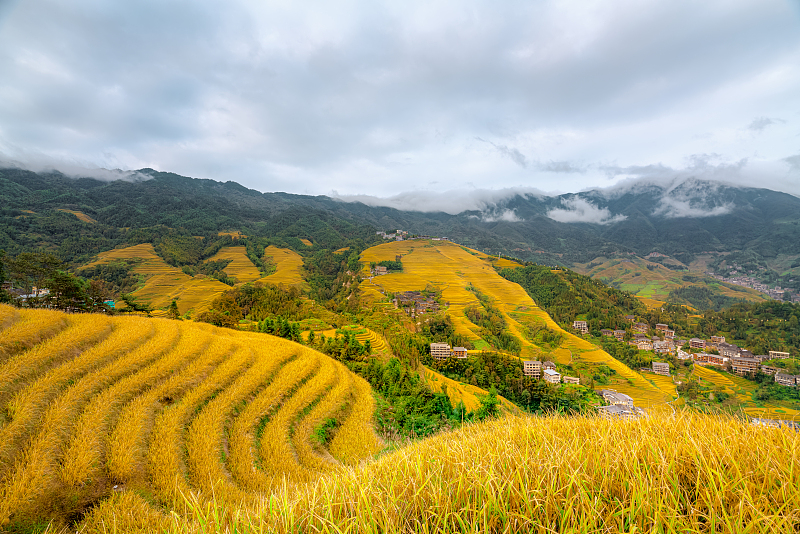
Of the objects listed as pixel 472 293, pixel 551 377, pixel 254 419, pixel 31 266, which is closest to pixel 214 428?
pixel 254 419

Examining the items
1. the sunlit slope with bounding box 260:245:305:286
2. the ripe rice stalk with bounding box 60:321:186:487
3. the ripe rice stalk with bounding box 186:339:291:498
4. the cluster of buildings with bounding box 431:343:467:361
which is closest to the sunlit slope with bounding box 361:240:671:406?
the cluster of buildings with bounding box 431:343:467:361

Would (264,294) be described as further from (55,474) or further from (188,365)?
(55,474)

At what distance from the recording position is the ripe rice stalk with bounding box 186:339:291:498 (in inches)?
187

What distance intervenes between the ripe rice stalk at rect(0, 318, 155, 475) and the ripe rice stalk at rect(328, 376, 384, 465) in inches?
187

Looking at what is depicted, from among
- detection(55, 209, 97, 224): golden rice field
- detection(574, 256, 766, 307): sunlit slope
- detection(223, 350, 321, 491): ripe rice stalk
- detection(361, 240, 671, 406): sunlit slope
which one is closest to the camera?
detection(223, 350, 321, 491): ripe rice stalk

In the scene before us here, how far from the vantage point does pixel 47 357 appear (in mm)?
5715

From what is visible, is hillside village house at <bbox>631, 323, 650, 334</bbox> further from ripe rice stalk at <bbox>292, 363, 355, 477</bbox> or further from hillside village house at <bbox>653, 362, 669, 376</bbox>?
ripe rice stalk at <bbox>292, 363, 355, 477</bbox>

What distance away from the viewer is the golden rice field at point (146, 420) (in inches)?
146

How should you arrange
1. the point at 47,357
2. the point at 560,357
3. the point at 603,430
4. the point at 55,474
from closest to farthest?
1. the point at 603,430
2. the point at 55,474
3. the point at 47,357
4. the point at 560,357

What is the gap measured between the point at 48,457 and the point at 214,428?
228 centimetres

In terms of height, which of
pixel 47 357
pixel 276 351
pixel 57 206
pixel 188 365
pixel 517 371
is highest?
pixel 57 206

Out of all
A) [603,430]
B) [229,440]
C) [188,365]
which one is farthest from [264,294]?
[603,430]

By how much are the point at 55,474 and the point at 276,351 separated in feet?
22.4

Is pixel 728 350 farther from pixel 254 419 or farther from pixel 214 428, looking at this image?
pixel 214 428
